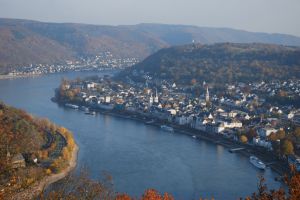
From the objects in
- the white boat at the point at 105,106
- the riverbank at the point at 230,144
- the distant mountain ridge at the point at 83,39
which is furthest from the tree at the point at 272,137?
the distant mountain ridge at the point at 83,39

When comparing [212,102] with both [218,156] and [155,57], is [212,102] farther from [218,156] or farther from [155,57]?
[155,57]

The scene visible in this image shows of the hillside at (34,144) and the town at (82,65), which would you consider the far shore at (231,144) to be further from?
the town at (82,65)

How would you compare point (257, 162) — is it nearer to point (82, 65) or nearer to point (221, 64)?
point (221, 64)

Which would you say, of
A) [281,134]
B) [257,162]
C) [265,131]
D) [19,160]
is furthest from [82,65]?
[19,160]

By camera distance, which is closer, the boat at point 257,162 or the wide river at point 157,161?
the wide river at point 157,161

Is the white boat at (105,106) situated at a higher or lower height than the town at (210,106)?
lower
